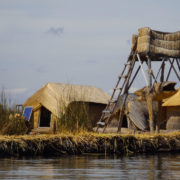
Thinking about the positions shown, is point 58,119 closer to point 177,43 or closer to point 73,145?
point 73,145

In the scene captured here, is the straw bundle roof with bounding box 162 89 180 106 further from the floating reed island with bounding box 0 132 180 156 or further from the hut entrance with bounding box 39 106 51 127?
the hut entrance with bounding box 39 106 51 127

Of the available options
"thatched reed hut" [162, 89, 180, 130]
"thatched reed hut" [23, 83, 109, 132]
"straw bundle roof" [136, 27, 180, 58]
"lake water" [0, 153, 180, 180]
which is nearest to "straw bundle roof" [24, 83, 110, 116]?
"thatched reed hut" [23, 83, 109, 132]

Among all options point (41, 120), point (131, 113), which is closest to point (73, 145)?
point (131, 113)

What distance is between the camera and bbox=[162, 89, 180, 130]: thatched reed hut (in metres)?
19.3

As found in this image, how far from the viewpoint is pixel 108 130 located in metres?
20.1

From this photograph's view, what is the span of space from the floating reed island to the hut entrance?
11.2m

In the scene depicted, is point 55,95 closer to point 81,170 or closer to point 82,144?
point 82,144

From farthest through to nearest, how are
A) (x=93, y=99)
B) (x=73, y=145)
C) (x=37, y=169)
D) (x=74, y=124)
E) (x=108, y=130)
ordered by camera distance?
(x=93, y=99) < (x=108, y=130) < (x=74, y=124) < (x=73, y=145) < (x=37, y=169)

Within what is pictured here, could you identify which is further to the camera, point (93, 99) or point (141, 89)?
point (93, 99)

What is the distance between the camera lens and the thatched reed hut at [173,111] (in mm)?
19320

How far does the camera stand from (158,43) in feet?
59.9

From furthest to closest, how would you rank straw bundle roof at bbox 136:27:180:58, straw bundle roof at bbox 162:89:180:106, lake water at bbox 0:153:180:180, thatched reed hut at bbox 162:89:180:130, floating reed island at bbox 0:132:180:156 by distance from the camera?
thatched reed hut at bbox 162:89:180:130 < straw bundle roof at bbox 162:89:180:106 < straw bundle roof at bbox 136:27:180:58 < floating reed island at bbox 0:132:180:156 < lake water at bbox 0:153:180:180

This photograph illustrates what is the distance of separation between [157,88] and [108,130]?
270 cm

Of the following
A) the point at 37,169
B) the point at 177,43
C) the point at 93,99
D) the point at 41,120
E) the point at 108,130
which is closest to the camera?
the point at 37,169
